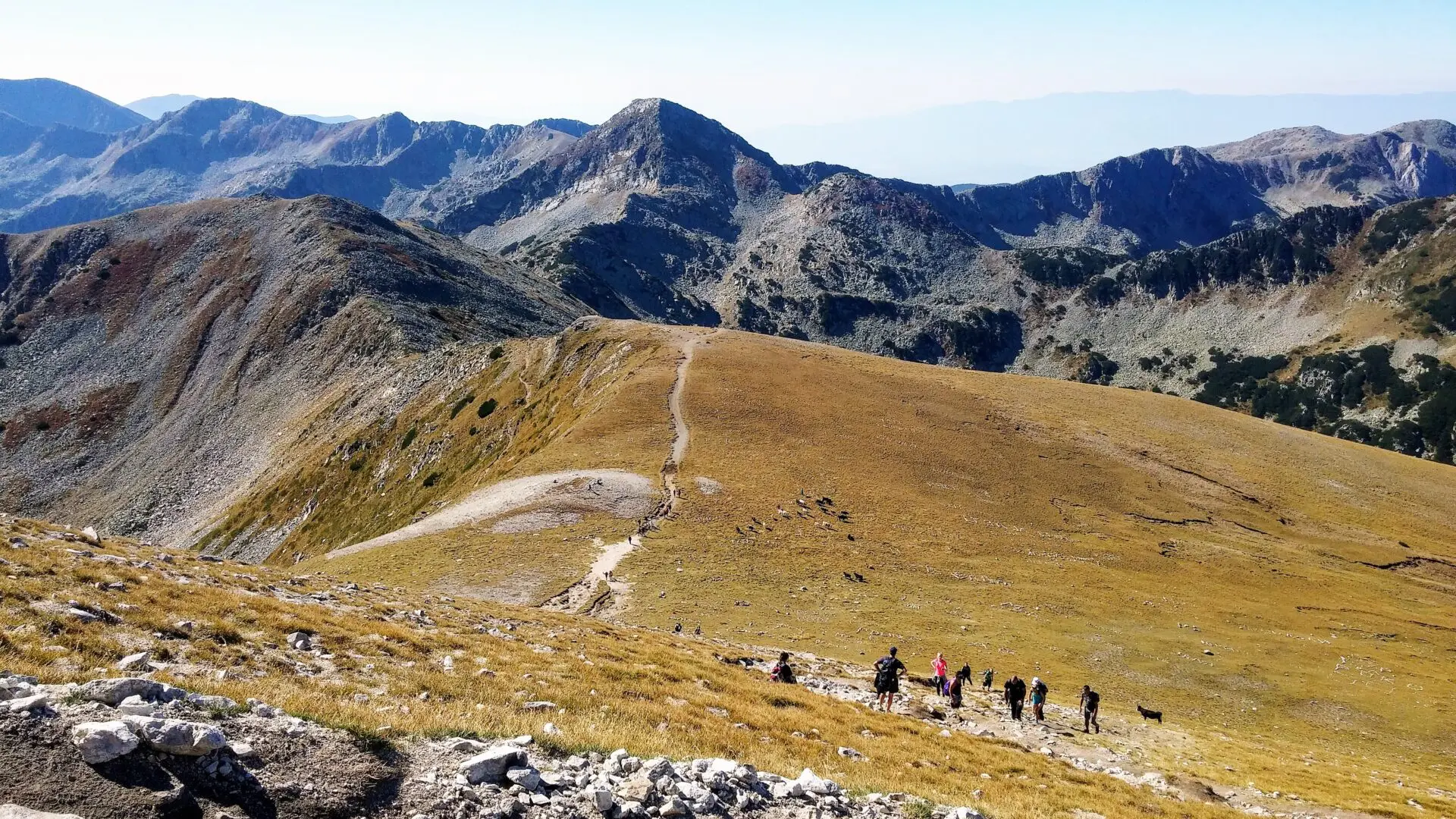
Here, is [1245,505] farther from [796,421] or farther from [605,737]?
[605,737]

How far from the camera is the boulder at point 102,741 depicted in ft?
31.7

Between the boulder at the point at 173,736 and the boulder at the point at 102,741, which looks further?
the boulder at the point at 173,736

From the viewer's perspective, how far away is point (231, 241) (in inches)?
7781

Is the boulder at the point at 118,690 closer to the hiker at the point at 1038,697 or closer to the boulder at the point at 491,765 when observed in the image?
the boulder at the point at 491,765

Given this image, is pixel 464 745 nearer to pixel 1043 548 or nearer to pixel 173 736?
pixel 173 736

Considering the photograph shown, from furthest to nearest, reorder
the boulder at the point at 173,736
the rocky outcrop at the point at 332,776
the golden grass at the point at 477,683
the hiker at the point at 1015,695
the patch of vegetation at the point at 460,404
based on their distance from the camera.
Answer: the patch of vegetation at the point at 460,404 < the hiker at the point at 1015,695 < the golden grass at the point at 477,683 < the boulder at the point at 173,736 < the rocky outcrop at the point at 332,776

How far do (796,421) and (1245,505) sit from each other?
1875 inches

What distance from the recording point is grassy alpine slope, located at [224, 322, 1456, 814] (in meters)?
39.4

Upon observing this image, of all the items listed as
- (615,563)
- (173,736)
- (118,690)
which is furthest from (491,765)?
(615,563)

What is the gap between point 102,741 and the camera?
970 centimetres

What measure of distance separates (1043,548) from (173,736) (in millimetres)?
60597

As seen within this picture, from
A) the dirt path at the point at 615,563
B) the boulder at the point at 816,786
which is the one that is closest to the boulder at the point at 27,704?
the boulder at the point at 816,786

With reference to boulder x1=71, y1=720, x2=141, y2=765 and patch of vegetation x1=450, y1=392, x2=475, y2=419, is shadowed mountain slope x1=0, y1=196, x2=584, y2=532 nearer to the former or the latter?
patch of vegetation x1=450, y1=392, x2=475, y2=419

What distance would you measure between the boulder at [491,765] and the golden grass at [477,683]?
2000 millimetres
